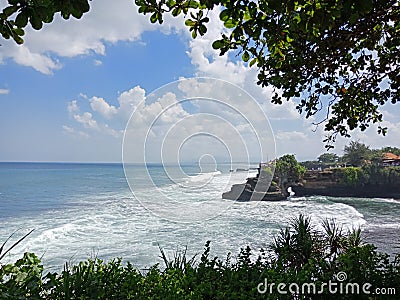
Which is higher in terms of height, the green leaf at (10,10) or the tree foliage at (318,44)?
the tree foliage at (318,44)

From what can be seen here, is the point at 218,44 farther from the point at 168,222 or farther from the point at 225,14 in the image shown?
the point at 168,222

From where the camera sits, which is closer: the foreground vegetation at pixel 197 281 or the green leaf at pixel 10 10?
the green leaf at pixel 10 10

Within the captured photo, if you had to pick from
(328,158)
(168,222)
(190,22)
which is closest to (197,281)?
(190,22)

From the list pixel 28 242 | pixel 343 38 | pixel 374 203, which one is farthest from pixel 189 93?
pixel 374 203

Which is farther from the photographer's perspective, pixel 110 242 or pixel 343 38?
pixel 110 242

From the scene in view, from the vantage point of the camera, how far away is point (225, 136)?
4637 millimetres

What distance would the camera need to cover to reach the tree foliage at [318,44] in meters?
1.62

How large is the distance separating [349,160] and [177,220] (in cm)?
1878

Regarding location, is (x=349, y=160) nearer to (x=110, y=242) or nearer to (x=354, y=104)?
(x=110, y=242)

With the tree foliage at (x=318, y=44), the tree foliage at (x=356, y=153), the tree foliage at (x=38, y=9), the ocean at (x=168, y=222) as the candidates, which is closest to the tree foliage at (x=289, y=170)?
the ocean at (x=168, y=222)

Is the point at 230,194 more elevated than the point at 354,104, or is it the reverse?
the point at 354,104

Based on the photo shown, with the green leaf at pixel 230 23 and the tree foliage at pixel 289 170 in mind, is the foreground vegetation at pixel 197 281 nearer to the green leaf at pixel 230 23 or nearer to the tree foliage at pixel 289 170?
the green leaf at pixel 230 23

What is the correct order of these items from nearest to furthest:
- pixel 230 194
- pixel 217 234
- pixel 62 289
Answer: pixel 62 289 → pixel 217 234 → pixel 230 194

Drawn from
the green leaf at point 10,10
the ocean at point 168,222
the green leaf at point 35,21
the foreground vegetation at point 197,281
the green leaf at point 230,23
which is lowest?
the ocean at point 168,222
